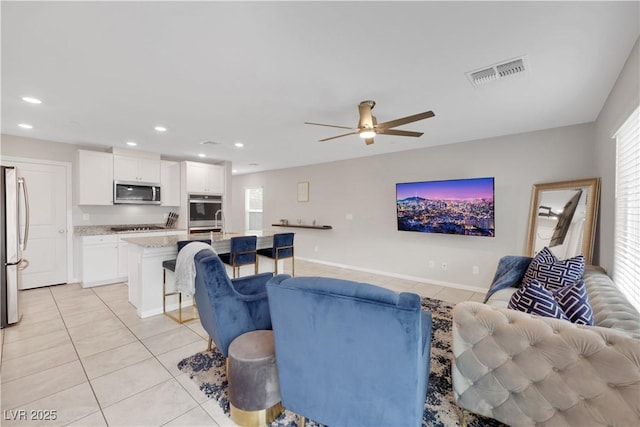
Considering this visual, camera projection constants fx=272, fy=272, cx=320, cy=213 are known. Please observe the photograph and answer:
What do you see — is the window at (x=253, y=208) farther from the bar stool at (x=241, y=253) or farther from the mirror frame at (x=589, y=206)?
the mirror frame at (x=589, y=206)

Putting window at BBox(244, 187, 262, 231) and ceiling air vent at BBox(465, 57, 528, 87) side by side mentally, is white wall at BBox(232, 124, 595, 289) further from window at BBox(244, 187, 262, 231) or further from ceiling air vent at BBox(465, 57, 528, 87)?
ceiling air vent at BBox(465, 57, 528, 87)

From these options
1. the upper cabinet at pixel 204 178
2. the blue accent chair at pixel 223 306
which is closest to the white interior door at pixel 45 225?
the upper cabinet at pixel 204 178

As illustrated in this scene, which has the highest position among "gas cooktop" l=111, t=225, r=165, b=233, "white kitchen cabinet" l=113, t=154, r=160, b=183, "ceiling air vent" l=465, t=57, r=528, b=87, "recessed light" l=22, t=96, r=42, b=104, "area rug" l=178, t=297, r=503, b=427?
"recessed light" l=22, t=96, r=42, b=104

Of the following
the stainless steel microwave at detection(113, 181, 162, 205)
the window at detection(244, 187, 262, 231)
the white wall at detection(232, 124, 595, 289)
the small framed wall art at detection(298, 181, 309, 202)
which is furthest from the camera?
the window at detection(244, 187, 262, 231)

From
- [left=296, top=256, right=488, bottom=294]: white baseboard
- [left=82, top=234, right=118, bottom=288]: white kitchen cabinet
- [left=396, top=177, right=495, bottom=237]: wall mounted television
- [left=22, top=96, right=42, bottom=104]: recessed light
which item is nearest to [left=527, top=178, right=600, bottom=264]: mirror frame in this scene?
→ [left=396, top=177, right=495, bottom=237]: wall mounted television

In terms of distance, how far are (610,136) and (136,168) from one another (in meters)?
6.75

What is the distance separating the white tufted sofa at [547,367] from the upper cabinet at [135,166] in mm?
5716

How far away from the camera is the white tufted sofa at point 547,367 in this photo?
1158 millimetres

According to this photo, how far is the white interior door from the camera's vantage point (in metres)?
4.36

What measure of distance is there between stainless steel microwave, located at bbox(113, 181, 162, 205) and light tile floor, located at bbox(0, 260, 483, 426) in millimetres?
1929

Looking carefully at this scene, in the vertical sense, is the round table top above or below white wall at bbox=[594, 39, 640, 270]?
below

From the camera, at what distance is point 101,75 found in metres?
2.30

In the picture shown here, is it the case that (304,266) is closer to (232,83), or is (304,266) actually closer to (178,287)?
(178,287)

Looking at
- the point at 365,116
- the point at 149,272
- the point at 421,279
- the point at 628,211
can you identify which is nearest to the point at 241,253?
the point at 149,272
